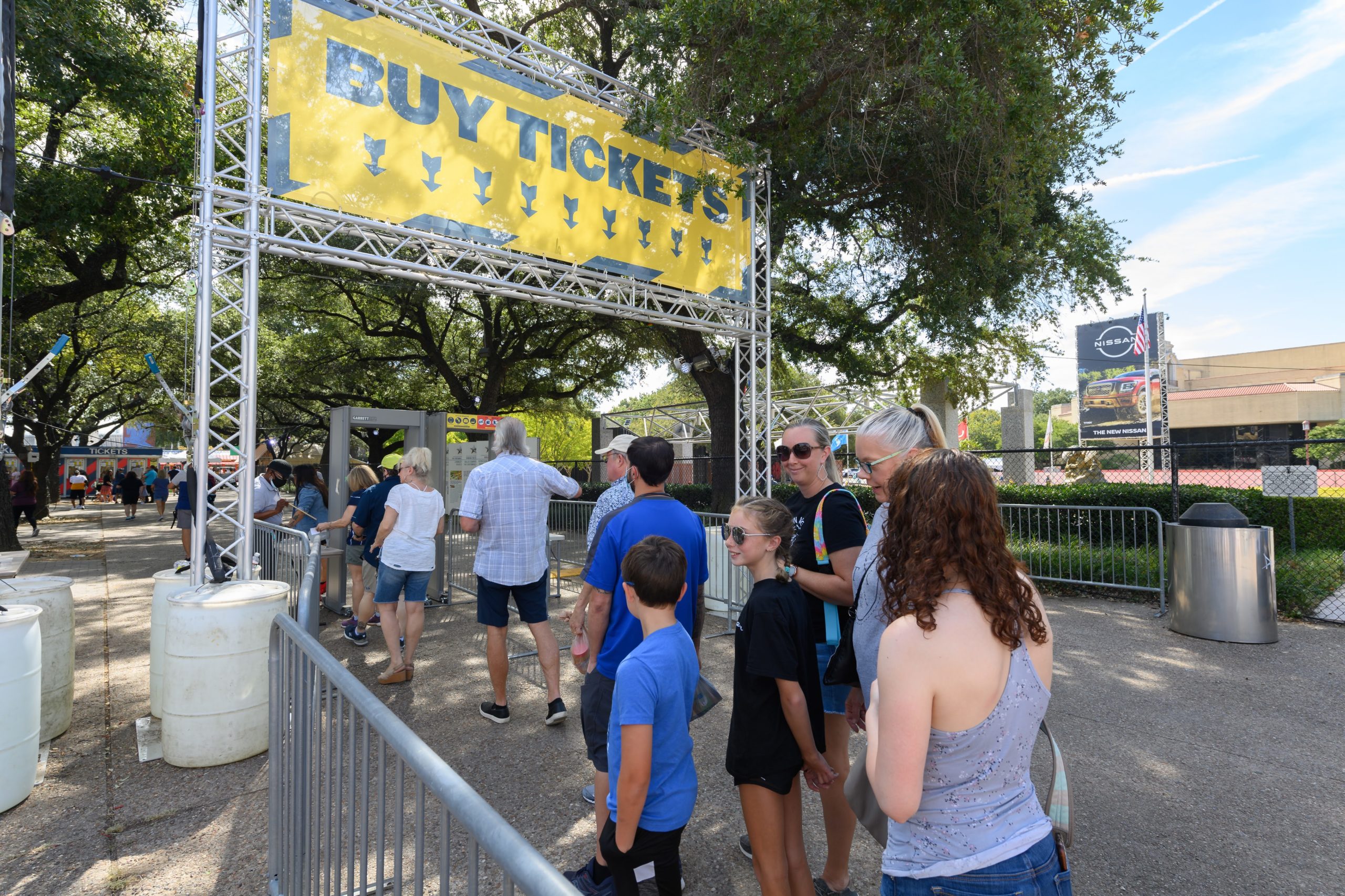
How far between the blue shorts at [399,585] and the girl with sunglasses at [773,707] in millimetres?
3681

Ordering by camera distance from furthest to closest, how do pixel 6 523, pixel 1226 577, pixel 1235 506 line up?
1. pixel 6 523
2. pixel 1235 506
3. pixel 1226 577

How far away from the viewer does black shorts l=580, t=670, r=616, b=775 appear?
106 inches

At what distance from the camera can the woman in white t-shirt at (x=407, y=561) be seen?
5.36m

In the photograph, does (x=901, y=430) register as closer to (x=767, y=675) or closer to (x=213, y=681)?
(x=767, y=675)

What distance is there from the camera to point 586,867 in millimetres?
2643

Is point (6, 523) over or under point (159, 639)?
over

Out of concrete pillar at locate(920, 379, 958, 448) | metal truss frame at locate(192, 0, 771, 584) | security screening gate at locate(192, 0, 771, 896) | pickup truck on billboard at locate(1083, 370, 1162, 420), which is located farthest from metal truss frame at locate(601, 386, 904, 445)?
pickup truck on billboard at locate(1083, 370, 1162, 420)

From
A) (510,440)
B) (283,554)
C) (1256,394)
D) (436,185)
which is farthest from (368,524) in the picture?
(1256,394)

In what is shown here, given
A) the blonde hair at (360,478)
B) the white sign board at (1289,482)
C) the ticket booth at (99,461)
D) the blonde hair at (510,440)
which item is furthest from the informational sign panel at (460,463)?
the ticket booth at (99,461)

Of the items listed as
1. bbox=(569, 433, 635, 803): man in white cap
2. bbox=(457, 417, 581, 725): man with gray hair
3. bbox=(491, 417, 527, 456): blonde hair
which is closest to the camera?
bbox=(569, 433, 635, 803): man in white cap

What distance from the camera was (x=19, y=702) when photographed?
3373 millimetres

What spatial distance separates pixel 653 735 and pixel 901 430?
1342 mm

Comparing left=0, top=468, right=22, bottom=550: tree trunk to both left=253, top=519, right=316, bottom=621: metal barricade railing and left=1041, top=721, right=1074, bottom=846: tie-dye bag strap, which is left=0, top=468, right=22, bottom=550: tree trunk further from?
left=1041, top=721, right=1074, bottom=846: tie-dye bag strap

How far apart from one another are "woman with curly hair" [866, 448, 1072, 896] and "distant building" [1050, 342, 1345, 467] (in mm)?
37541
